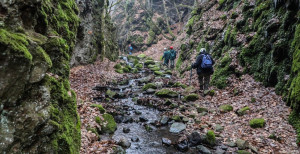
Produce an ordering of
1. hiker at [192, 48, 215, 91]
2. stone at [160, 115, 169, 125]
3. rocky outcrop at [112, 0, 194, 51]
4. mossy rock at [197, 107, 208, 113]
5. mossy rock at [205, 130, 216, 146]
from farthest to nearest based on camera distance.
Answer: rocky outcrop at [112, 0, 194, 51], hiker at [192, 48, 215, 91], mossy rock at [197, 107, 208, 113], stone at [160, 115, 169, 125], mossy rock at [205, 130, 216, 146]

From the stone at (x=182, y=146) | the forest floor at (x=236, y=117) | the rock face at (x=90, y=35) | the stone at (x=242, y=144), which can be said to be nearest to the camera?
the forest floor at (x=236, y=117)

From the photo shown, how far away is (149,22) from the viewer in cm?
3591

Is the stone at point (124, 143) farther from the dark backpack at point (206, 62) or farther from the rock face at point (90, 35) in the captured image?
the rock face at point (90, 35)

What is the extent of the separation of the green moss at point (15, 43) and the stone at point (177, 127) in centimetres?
560

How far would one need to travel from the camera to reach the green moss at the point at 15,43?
2592mm

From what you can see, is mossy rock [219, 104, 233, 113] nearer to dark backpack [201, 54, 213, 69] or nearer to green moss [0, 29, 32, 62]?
dark backpack [201, 54, 213, 69]

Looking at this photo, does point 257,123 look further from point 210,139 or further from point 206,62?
point 206,62

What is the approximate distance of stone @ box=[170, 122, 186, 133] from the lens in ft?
23.4

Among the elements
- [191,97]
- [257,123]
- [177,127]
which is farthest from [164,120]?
[257,123]

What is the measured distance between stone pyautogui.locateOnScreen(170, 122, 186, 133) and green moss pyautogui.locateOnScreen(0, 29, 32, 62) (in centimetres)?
560

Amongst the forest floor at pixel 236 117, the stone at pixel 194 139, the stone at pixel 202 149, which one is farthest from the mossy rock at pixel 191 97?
the stone at pixel 202 149

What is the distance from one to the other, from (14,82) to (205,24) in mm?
17066

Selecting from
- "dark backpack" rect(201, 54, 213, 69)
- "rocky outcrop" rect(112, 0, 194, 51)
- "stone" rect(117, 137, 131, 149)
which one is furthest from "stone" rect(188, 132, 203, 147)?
"rocky outcrop" rect(112, 0, 194, 51)

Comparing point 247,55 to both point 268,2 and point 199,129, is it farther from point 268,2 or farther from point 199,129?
point 199,129
